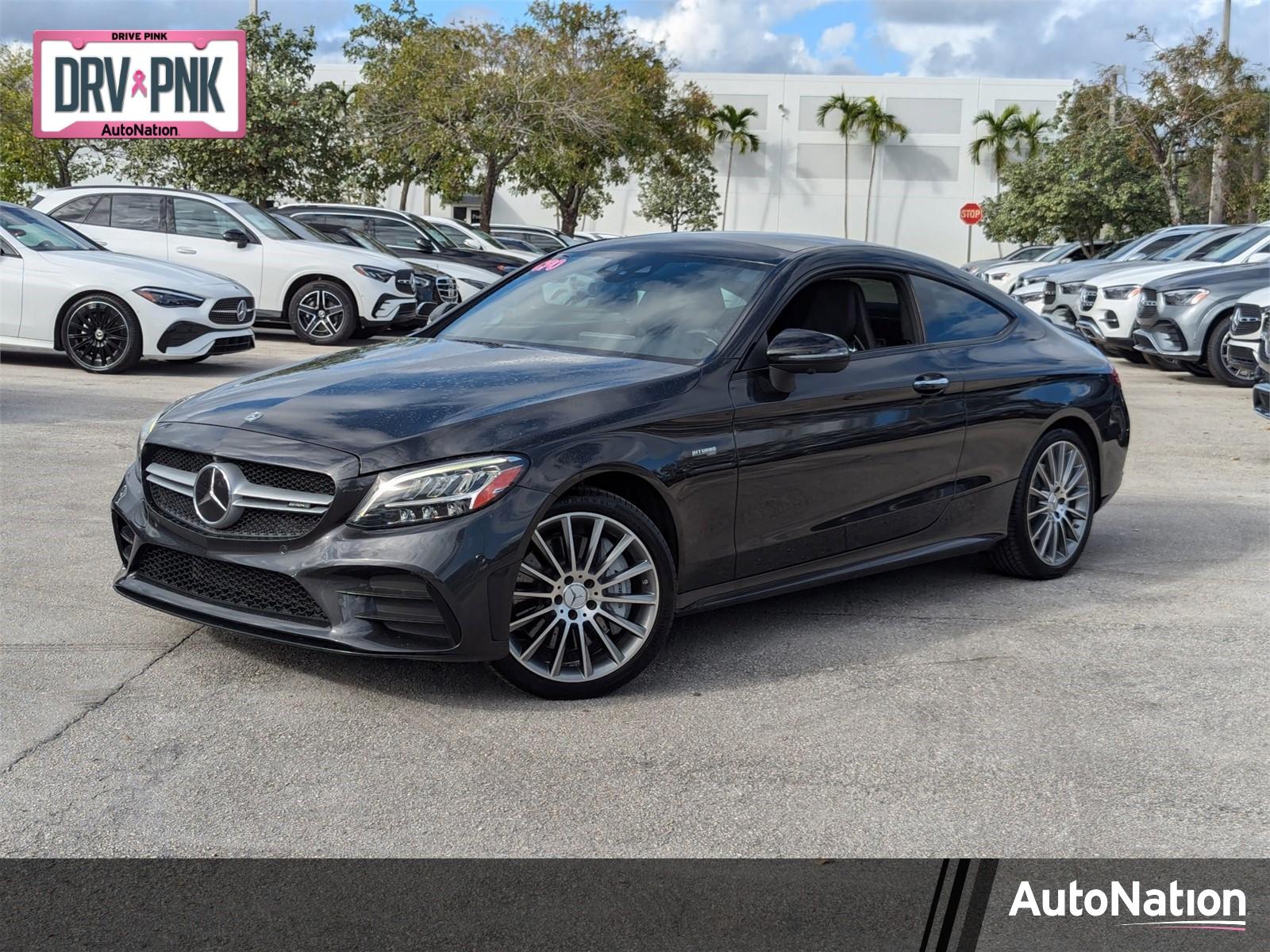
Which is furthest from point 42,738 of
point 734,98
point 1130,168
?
point 734,98

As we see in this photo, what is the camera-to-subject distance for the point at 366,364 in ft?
17.8

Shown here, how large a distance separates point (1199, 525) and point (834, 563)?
3.49m

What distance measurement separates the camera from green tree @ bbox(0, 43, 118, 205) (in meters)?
43.1

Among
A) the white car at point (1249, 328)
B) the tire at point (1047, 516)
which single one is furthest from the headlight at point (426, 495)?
the white car at point (1249, 328)

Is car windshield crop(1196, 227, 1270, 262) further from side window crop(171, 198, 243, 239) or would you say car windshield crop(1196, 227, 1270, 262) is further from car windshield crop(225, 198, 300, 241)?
side window crop(171, 198, 243, 239)

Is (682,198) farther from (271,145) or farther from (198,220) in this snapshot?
(198,220)

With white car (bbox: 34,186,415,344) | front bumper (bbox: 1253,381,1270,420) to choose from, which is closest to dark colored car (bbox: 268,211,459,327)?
white car (bbox: 34,186,415,344)

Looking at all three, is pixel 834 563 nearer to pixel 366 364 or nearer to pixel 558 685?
pixel 558 685

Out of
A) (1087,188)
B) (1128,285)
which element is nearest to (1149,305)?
(1128,285)

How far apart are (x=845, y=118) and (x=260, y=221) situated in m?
53.4

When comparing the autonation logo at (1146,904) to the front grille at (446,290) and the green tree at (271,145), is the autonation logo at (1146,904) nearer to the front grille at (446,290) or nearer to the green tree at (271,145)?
the front grille at (446,290)

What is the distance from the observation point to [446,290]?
1916 cm

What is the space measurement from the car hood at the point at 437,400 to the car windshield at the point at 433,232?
1613 cm

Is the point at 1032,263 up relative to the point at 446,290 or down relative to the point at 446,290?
up
